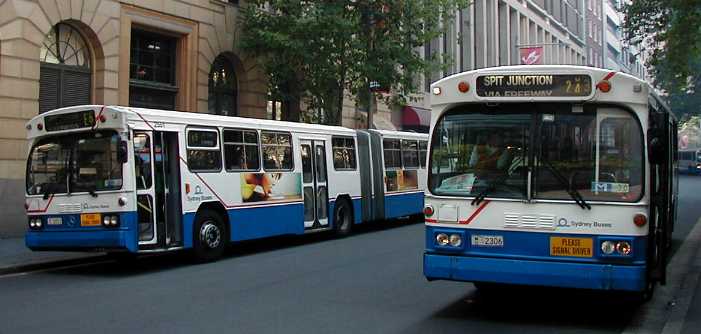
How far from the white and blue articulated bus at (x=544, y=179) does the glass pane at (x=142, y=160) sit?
223 inches

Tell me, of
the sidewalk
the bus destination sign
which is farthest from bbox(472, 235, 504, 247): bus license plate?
the sidewalk

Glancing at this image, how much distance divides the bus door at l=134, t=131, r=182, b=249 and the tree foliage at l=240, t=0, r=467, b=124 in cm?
898

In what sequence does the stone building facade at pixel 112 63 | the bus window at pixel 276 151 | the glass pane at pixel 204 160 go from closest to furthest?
the glass pane at pixel 204 160, the bus window at pixel 276 151, the stone building facade at pixel 112 63

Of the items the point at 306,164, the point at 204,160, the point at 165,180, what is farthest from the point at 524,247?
the point at 306,164

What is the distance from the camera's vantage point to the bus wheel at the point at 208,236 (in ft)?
42.2

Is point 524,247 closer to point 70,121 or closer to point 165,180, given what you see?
point 165,180

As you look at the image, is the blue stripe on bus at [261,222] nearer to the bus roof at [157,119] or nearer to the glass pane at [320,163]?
the glass pane at [320,163]

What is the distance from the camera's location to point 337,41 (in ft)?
69.2

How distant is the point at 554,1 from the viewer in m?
62.4

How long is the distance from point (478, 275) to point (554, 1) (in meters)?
59.3

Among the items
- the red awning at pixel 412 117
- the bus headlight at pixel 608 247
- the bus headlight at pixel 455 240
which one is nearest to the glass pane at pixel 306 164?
the bus headlight at pixel 455 240

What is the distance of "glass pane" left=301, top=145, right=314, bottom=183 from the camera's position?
53.3 feet

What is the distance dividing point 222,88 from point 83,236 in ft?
40.6

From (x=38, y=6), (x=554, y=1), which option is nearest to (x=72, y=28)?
(x=38, y=6)
